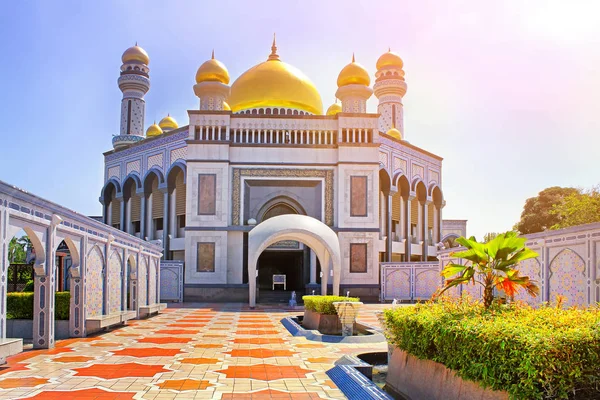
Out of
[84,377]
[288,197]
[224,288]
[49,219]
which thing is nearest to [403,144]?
[288,197]

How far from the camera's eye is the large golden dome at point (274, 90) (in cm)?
2997

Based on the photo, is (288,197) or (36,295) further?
(288,197)

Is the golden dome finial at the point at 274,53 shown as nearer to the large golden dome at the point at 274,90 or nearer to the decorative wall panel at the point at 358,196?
the large golden dome at the point at 274,90

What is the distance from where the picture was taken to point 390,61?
125ft

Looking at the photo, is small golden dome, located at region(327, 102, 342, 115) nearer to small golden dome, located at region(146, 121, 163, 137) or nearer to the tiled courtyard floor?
small golden dome, located at region(146, 121, 163, 137)

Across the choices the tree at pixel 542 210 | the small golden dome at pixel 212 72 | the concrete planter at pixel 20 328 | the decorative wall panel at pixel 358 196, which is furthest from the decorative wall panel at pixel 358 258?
the tree at pixel 542 210

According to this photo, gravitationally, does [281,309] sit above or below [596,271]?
below

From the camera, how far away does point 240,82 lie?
3122 cm

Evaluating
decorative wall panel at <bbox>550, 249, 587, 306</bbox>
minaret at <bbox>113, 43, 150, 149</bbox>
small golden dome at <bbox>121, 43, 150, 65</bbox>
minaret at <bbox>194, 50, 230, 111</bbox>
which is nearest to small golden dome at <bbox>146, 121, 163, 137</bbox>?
minaret at <bbox>113, 43, 150, 149</bbox>

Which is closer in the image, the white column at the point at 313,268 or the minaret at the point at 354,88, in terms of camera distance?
the white column at the point at 313,268

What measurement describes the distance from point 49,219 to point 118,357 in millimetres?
2578

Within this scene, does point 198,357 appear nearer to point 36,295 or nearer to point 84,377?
point 84,377

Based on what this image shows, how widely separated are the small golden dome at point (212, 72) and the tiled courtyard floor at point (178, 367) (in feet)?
58.6

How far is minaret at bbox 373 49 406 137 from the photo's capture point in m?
36.9
